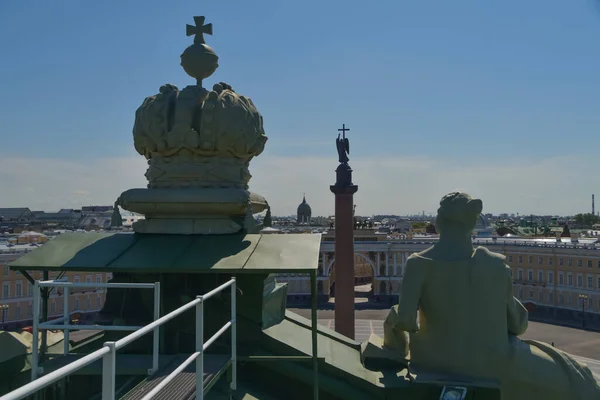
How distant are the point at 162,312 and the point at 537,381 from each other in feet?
16.1

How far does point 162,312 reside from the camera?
23.5ft

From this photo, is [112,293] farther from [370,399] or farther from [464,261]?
[464,261]

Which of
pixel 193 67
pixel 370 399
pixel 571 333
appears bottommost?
pixel 571 333

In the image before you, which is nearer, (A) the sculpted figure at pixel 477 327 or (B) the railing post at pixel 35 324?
(B) the railing post at pixel 35 324

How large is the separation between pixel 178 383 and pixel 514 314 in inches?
168

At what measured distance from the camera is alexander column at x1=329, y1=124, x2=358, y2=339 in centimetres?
2736

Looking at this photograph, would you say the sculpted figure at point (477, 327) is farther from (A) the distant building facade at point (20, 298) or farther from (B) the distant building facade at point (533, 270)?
(A) the distant building facade at point (20, 298)

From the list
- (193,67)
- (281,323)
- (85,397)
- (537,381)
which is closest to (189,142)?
(193,67)

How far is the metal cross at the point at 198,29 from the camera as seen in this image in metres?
8.72

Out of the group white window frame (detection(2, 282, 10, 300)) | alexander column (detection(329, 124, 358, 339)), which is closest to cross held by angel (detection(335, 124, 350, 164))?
alexander column (detection(329, 124, 358, 339))

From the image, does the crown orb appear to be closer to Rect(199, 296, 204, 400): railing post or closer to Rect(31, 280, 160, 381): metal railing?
Rect(31, 280, 160, 381): metal railing

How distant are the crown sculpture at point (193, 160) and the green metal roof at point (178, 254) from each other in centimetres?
38

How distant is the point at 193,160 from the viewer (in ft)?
25.8

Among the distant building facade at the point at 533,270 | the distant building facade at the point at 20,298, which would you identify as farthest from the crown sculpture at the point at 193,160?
the distant building facade at the point at 20,298
